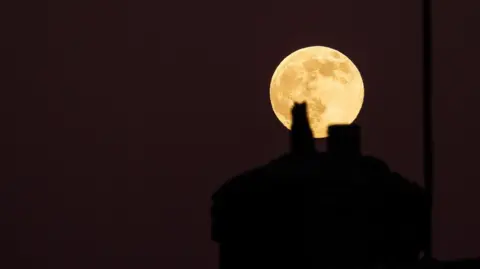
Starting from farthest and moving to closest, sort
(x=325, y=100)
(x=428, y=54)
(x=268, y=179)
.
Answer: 1. (x=325, y=100)
2. (x=268, y=179)
3. (x=428, y=54)

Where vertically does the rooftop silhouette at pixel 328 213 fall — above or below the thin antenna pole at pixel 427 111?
below

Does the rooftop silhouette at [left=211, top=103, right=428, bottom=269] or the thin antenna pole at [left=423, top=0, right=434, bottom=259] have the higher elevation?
the thin antenna pole at [left=423, top=0, right=434, bottom=259]

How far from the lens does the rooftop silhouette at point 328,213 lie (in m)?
11.8

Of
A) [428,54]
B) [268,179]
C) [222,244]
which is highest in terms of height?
[428,54]

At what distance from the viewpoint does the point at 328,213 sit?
1180 centimetres

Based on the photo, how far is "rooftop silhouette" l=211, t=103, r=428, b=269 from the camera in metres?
11.8

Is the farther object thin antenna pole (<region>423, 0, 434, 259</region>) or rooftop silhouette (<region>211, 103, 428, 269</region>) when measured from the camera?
rooftop silhouette (<region>211, 103, 428, 269</region>)

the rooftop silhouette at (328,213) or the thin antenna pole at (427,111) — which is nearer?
the thin antenna pole at (427,111)

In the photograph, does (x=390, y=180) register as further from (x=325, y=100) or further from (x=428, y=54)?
(x=325, y=100)

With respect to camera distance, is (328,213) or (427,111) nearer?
(427,111)

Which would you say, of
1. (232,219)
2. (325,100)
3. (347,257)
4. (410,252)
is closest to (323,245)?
(347,257)

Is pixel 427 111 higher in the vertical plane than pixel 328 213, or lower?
higher

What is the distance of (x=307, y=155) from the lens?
42.6ft

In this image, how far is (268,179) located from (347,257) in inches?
68.6
